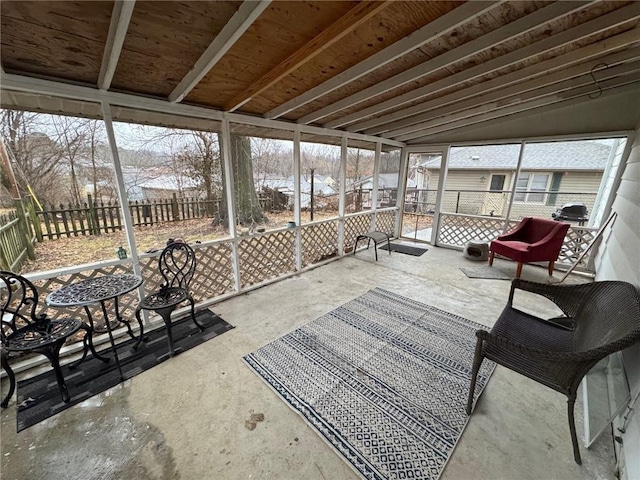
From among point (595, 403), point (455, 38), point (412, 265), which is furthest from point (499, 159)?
point (595, 403)

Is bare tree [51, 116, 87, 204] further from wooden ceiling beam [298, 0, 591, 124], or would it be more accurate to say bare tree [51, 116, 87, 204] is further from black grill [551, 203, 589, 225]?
black grill [551, 203, 589, 225]

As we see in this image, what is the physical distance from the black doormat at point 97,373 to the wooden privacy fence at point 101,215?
1294 mm

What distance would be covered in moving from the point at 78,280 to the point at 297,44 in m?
2.90

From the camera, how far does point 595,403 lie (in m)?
1.68

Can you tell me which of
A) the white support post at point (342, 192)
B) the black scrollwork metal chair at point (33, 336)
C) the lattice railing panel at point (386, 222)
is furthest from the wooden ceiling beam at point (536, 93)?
the black scrollwork metal chair at point (33, 336)

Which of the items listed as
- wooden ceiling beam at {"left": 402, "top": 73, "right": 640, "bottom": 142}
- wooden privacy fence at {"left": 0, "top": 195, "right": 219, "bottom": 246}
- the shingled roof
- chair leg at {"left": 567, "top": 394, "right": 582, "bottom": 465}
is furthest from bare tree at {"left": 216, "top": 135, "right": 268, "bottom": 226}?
the shingled roof

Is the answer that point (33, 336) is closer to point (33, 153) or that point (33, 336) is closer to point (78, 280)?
point (78, 280)

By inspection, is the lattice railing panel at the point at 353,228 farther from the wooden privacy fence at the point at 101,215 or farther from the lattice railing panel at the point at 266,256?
the wooden privacy fence at the point at 101,215

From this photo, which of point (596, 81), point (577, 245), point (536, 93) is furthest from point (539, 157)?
point (536, 93)

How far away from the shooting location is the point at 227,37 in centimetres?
150

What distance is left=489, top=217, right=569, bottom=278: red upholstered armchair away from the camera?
3.86 metres

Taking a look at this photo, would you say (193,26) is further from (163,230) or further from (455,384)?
(455,384)

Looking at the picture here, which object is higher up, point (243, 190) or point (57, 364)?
point (243, 190)

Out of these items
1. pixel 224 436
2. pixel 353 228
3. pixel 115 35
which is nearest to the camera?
pixel 115 35
